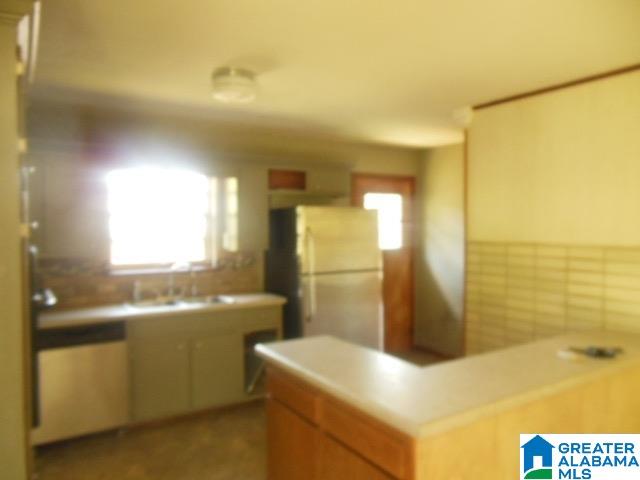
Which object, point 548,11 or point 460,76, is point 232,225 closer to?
point 460,76

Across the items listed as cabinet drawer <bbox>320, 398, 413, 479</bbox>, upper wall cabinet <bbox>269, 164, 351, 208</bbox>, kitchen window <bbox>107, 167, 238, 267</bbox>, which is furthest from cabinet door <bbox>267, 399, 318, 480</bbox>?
upper wall cabinet <bbox>269, 164, 351, 208</bbox>

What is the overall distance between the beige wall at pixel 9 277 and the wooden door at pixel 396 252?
3885mm

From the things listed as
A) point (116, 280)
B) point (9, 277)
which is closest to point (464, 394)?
point (9, 277)

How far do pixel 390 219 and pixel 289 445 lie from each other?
3674 millimetres

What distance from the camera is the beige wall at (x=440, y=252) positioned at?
4.96 metres

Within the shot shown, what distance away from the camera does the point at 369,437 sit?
4.97 ft

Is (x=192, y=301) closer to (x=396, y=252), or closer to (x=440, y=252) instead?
(x=396, y=252)

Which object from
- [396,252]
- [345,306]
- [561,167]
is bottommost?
[345,306]

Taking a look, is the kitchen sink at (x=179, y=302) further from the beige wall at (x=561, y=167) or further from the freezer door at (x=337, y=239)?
the beige wall at (x=561, y=167)

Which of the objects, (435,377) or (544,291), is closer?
(435,377)

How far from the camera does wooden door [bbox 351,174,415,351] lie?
523 centimetres

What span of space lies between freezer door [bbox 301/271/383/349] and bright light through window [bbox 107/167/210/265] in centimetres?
108

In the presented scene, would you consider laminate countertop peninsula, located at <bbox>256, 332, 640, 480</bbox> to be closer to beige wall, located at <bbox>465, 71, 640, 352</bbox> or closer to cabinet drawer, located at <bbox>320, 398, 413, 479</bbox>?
cabinet drawer, located at <bbox>320, 398, 413, 479</bbox>

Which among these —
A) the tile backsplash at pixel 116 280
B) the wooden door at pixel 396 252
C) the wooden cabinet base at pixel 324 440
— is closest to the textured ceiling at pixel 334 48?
the tile backsplash at pixel 116 280
